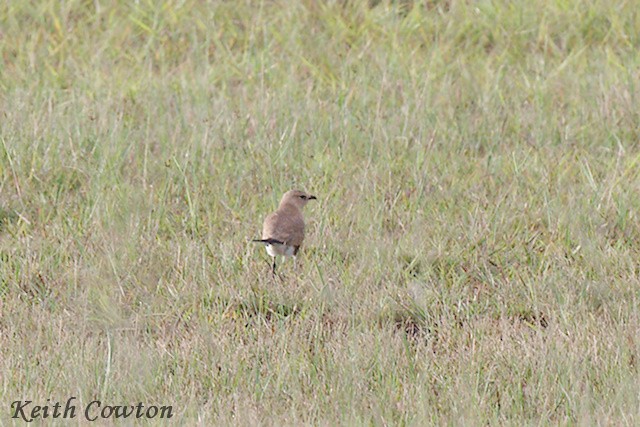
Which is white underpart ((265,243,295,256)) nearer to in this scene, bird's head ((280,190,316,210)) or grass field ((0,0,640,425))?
grass field ((0,0,640,425))

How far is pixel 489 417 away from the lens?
4484 millimetres

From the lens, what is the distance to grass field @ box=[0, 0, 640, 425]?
15.6ft

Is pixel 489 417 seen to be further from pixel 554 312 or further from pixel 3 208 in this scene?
pixel 3 208

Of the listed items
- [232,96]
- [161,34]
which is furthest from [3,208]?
[161,34]

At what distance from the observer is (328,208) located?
6.54m

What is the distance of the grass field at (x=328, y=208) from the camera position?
476 centimetres

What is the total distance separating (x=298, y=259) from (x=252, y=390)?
4.75ft

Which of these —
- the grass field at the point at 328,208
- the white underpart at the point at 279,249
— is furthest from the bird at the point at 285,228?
the grass field at the point at 328,208

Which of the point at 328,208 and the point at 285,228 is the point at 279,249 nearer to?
the point at 285,228

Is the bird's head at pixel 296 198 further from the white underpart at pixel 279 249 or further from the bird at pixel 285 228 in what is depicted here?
the white underpart at pixel 279 249

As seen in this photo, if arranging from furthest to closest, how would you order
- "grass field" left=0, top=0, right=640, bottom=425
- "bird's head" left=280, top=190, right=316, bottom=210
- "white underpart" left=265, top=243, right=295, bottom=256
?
"bird's head" left=280, top=190, right=316, bottom=210 < "white underpart" left=265, top=243, right=295, bottom=256 < "grass field" left=0, top=0, right=640, bottom=425

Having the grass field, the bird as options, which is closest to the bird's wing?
the bird

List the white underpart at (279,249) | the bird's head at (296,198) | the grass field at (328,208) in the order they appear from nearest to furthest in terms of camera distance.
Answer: the grass field at (328,208) → the white underpart at (279,249) → the bird's head at (296,198)

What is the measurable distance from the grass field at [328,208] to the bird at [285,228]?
0.13m
